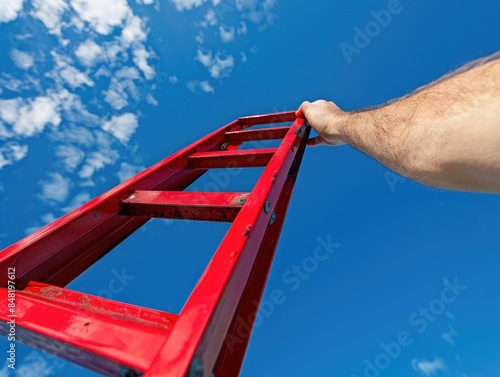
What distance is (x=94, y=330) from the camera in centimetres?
70

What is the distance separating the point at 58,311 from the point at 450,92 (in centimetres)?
119

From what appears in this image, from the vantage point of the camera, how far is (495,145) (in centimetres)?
59

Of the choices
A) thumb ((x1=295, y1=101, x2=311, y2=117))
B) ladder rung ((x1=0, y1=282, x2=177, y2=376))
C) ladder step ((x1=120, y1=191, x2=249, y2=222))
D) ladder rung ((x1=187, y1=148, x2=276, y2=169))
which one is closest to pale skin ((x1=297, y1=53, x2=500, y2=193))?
ladder step ((x1=120, y1=191, x2=249, y2=222))

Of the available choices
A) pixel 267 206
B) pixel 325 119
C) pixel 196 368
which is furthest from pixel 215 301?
pixel 325 119

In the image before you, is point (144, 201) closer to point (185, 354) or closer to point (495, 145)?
point (185, 354)

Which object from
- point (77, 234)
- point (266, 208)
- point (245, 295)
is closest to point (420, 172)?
point (266, 208)

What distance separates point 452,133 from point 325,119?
1.41 metres

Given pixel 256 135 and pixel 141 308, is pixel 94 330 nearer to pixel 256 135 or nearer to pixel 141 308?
pixel 141 308

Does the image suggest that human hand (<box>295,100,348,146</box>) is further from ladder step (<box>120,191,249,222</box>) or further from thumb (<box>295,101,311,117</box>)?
ladder step (<box>120,191,249,222</box>)

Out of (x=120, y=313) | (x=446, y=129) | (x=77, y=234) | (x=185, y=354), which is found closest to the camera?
(x=185, y=354)

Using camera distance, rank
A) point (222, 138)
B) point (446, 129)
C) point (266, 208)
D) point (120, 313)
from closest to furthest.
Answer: point (446, 129) < point (120, 313) < point (266, 208) < point (222, 138)

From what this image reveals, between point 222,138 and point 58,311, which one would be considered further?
point 222,138

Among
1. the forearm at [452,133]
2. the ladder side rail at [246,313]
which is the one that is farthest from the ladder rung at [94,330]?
the forearm at [452,133]

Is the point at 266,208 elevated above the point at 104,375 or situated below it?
above
